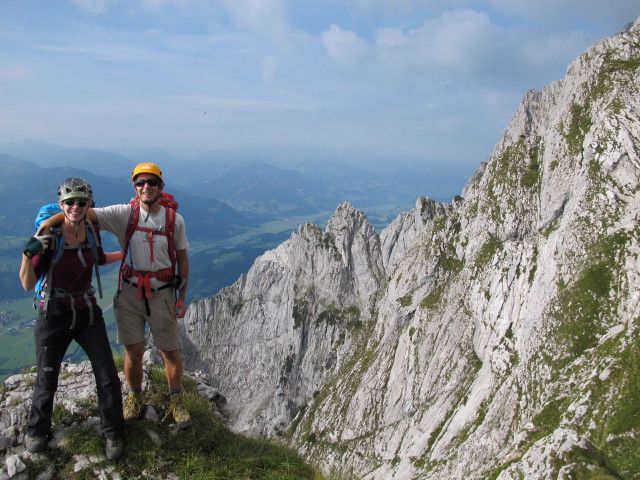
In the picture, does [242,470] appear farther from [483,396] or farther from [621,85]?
[621,85]

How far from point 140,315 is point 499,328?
201 ft

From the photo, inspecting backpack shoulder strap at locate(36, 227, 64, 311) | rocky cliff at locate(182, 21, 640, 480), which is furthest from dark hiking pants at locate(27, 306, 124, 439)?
rocky cliff at locate(182, 21, 640, 480)

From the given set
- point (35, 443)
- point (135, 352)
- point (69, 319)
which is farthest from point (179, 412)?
point (69, 319)

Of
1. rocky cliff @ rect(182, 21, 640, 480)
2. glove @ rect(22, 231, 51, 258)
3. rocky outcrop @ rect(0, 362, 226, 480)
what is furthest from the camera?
rocky cliff @ rect(182, 21, 640, 480)

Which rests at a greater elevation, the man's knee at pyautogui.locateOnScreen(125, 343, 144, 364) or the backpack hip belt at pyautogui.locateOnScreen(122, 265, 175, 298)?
the backpack hip belt at pyautogui.locateOnScreen(122, 265, 175, 298)

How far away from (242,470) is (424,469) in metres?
53.2

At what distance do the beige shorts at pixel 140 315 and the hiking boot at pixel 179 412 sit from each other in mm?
1746

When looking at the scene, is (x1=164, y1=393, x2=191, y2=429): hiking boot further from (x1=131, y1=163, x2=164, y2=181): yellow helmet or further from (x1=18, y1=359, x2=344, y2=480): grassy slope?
(x1=131, y1=163, x2=164, y2=181): yellow helmet

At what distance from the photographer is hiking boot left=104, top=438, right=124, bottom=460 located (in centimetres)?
959

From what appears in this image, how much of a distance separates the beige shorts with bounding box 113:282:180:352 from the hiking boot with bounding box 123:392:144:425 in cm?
180

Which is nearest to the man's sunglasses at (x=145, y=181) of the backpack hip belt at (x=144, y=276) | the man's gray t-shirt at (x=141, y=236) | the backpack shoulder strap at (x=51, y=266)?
the man's gray t-shirt at (x=141, y=236)

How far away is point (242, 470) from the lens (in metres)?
10.2

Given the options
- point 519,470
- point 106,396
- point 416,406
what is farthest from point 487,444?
point 106,396

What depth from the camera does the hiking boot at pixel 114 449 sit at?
31.5ft
